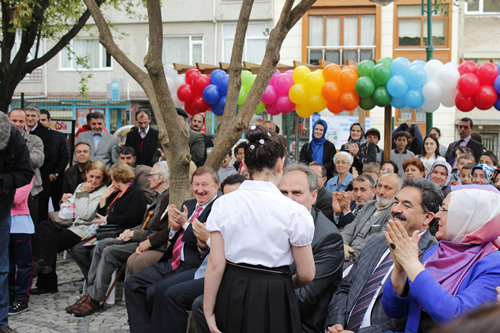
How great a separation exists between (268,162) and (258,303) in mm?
823

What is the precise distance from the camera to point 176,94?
35.4 ft

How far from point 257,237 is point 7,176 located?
3042mm

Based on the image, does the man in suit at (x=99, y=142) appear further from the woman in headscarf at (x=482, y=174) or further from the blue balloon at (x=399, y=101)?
the woman in headscarf at (x=482, y=174)

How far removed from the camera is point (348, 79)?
927 centimetres

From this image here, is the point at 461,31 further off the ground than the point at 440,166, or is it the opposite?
the point at 461,31

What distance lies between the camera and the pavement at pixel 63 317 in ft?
17.8

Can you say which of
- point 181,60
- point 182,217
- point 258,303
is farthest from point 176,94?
point 181,60

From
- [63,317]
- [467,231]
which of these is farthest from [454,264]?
[63,317]

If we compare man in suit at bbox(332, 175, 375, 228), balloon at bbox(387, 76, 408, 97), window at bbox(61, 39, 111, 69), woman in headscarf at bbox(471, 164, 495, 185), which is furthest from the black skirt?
window at bbox(61, 39, 111, 69)

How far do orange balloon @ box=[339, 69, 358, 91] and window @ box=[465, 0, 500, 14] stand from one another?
17026 mm

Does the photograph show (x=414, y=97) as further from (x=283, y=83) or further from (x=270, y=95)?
(x=270, y=95)

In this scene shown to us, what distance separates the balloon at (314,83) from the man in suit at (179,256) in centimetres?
488

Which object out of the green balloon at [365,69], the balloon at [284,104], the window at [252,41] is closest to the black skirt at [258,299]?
the green balloon at [365,69]

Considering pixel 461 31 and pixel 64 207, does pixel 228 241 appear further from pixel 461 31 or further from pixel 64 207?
pixel 461 31
